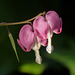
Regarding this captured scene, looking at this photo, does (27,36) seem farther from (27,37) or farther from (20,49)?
(20,49)

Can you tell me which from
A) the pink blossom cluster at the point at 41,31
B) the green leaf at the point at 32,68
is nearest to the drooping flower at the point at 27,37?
the pink blossom cluster at the point at 41,31

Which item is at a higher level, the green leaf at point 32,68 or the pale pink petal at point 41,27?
the pale pink petal at point 41,27

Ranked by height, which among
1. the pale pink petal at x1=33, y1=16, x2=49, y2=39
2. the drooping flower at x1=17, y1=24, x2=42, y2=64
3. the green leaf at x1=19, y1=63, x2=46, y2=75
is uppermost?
the pale pink petal at x1=33, y1=16, x2=49, y2=39

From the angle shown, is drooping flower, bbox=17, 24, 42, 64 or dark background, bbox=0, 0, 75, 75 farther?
dark background, bbox=0, 0, 75, 75

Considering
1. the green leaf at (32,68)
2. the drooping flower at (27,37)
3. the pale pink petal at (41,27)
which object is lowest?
the green leaf at (32,68)

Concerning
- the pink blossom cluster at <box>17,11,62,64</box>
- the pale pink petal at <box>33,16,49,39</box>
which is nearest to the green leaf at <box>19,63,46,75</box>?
the pink blossom cluster at <box>17,11,62,64</box>

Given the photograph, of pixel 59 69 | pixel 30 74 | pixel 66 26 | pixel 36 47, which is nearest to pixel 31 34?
pixel 36 47

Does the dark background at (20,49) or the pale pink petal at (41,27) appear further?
the dark background at (20,49)

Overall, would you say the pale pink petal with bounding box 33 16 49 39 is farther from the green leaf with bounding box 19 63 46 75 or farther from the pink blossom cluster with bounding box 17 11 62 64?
the green leaf with bounding box 19 63 46 75

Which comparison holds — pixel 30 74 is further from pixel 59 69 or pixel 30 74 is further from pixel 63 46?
pixel 63 46

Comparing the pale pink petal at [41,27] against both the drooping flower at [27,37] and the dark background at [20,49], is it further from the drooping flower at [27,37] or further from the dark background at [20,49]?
the dark background at [20,49]
